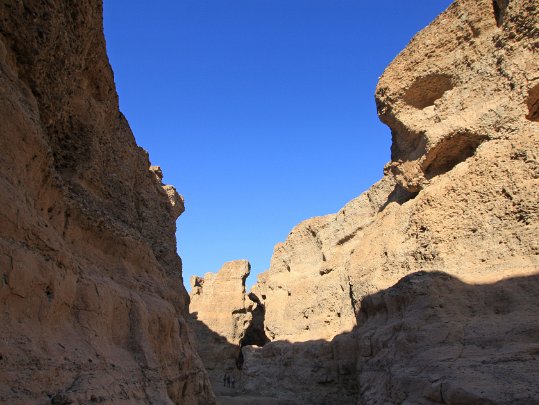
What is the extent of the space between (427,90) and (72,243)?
1005cm

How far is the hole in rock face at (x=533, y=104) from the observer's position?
31.0 ft

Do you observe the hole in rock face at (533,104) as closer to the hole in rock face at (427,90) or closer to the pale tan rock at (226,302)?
the hole in rock face at (427,90)

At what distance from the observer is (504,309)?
8117mm

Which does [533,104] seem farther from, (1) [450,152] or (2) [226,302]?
(2) [226,302]

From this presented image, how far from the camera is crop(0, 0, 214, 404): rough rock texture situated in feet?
15.5

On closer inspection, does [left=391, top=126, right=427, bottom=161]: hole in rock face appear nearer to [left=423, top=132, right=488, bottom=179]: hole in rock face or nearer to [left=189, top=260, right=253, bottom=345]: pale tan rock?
[left=423, top=132, right=488, bottom=179]: hole in rock face

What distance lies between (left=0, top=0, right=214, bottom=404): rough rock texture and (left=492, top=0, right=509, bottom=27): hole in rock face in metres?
9.11

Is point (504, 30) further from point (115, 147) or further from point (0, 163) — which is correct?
point (0, 163)

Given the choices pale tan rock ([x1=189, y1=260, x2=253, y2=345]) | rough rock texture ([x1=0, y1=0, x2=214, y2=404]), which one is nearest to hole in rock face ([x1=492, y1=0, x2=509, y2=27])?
rough rock texture ([x1=0, y1=0, x2=214, y2=404])

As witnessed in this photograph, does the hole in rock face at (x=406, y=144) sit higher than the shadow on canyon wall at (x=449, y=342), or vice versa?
the hole in rock face at (x=406, y=144)

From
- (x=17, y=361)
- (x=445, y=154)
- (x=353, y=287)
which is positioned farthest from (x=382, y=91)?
(x=17, y=361)

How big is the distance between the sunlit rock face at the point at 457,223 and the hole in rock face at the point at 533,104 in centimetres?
4

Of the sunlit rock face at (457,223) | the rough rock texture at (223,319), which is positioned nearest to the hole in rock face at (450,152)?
the sunlit rock face at (457,223)

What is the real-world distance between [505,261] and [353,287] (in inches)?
207
